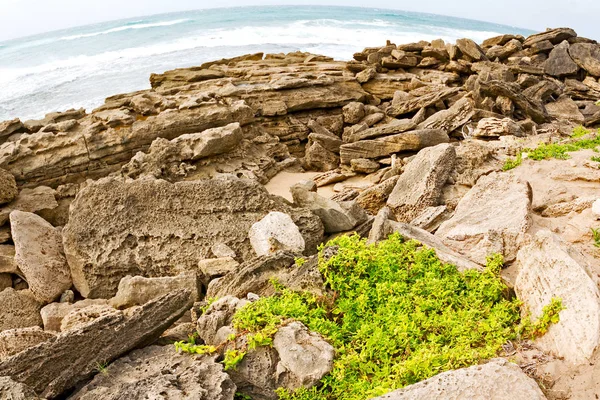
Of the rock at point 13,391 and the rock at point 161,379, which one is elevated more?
the rock at point 13,391

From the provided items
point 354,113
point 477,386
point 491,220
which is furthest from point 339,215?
point 354,113

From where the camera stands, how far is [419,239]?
199 inches

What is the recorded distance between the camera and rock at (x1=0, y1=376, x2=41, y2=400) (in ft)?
10.4

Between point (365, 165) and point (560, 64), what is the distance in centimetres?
1164

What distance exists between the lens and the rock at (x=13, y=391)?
3.16 metres

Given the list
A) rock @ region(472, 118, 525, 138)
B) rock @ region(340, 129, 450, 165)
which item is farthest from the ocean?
rock @ region(472, 118, 525, 138)

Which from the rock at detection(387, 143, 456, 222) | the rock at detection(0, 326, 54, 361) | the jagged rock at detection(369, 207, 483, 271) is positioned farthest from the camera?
the rock at detection(387, 143, 456, 222)

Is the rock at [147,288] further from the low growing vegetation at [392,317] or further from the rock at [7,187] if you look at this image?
the rock at [7,187]

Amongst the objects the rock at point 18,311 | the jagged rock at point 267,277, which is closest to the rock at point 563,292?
the jagged rock at point 267,277

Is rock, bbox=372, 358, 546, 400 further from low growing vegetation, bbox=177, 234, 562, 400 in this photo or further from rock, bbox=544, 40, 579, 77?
rock, bbox=544, 40, 579, 77

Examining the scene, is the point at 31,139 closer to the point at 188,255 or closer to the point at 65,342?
the point at 188,255

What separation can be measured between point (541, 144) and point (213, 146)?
6.37m

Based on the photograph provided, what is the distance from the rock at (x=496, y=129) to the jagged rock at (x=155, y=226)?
5.64m

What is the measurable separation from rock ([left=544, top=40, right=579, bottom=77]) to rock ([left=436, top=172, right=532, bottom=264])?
13.1 metres
